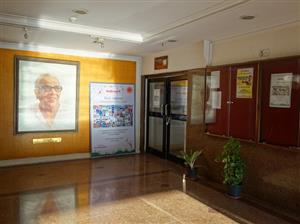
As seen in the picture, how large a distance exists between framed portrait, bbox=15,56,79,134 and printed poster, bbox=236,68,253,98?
3.72 m

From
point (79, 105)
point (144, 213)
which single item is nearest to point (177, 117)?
point (79, 105)

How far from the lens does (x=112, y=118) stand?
22.3 ft

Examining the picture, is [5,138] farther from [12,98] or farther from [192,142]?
[192,142]

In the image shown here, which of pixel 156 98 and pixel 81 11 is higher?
pixel 81 11

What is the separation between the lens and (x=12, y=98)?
5734 millimetres

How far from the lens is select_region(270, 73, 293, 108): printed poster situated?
12.0ft

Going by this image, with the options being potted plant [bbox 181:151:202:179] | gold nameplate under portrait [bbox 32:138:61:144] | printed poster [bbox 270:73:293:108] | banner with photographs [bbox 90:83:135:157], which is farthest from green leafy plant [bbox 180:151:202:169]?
gold nameplate under portrait [bbox 32:138:61:144]

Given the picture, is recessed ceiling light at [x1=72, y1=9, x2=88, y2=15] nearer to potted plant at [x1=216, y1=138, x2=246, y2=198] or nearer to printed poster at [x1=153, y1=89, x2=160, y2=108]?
potted plant at [x1=216, y1=138, x2=246, y2=198]

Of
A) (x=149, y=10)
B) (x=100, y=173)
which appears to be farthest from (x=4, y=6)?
(x=100, y=173)

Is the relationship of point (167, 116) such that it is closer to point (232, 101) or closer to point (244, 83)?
point (232, 101)

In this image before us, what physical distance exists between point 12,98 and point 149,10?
3665mm

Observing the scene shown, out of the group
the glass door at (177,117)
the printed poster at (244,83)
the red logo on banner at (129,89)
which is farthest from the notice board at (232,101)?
the red logo on banner at (129,89)

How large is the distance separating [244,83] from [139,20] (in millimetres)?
1902

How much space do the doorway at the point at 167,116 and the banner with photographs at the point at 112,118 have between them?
1.54 ft
